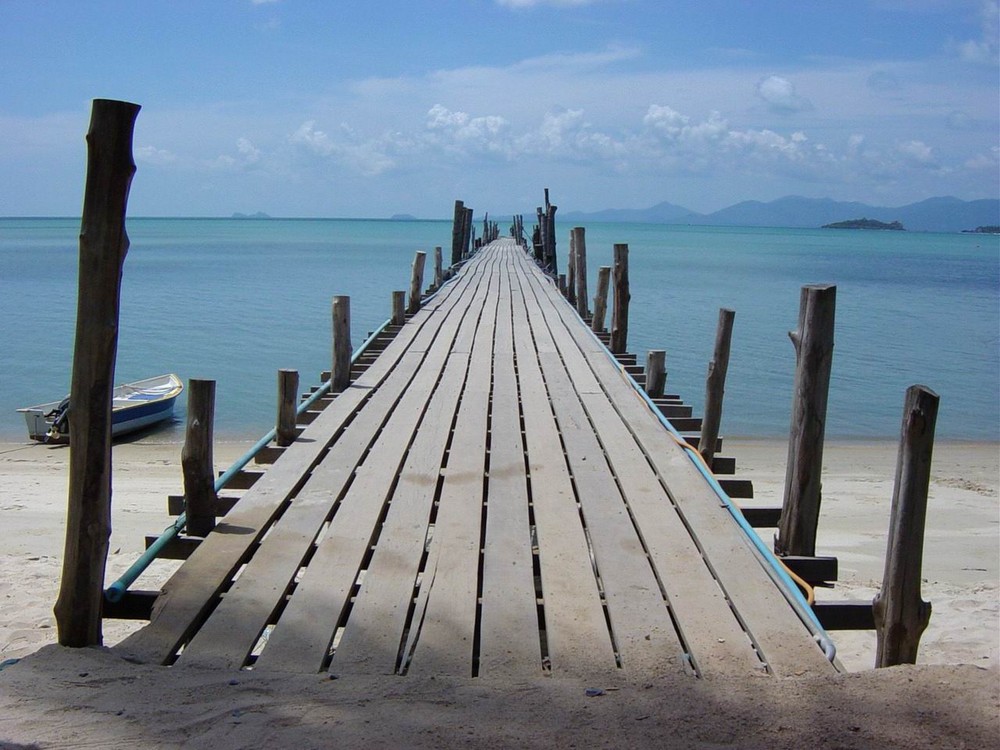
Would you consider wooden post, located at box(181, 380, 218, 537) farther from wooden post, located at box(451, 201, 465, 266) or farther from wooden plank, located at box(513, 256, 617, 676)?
wooden post, located at box(451, 201, 465, 266)

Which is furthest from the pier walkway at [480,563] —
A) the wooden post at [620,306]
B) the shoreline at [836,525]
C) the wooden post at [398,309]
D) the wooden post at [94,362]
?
the wooden post at [398,309]

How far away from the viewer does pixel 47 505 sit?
34.9 feet

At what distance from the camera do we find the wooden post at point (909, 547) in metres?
3.35

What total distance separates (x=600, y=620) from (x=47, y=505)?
30.1 ft

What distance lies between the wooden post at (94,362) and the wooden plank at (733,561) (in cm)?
227

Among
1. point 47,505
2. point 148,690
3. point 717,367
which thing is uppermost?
point 717,367

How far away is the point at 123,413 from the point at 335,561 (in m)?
13.1

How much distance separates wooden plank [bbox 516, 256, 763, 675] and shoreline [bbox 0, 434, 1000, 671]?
251 cm

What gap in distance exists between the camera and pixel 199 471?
4.31m

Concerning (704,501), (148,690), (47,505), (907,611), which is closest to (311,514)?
(148,690)

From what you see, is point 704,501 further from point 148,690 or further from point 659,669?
point 148,690

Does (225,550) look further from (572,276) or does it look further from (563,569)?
(572,276)

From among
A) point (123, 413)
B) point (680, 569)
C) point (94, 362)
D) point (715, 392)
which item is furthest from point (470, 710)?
point (123, 413)

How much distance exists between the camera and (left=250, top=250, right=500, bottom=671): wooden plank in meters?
3.02
